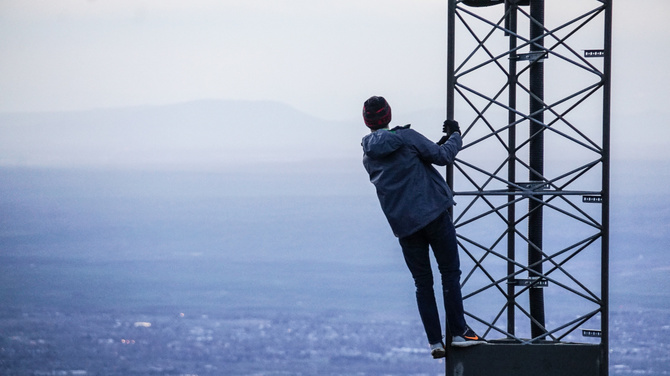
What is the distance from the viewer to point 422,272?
6055mm

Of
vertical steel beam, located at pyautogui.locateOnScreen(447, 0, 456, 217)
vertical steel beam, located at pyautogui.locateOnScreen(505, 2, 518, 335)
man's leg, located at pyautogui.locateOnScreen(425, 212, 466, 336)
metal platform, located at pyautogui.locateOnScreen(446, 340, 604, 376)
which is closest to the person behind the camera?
man's leg, located at pyautogui.locateOnScreen(425, 212, 466, 336)

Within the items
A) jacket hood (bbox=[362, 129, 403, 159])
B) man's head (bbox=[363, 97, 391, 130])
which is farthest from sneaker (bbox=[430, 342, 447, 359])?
man's head (bbox=[363, 97, 391, 130])

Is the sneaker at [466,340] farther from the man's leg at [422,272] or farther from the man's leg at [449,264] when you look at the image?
the man's leg at [422,272]

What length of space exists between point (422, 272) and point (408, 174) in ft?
2.67

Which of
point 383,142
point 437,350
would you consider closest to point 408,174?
point 383,142

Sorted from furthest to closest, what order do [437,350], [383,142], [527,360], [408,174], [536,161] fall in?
[536,161]
[527,360]
[437,350]
[408,174]
[383,142]

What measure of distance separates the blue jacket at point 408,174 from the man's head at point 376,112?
0.23 feet

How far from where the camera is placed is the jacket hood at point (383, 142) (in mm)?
5688

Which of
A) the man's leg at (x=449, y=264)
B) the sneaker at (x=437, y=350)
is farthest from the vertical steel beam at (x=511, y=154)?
the sneaker at (x=437, y=350)

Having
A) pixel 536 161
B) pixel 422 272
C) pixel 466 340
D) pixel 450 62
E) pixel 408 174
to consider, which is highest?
pixel 450 62

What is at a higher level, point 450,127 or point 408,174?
point 450,127

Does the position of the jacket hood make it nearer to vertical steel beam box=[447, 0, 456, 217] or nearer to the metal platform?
vertical steel beam box=[447, 0, 456, 217]

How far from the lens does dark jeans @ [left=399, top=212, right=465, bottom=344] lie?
5.98 metres

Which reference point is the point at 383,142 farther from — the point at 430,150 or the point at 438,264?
the point at 438,264
